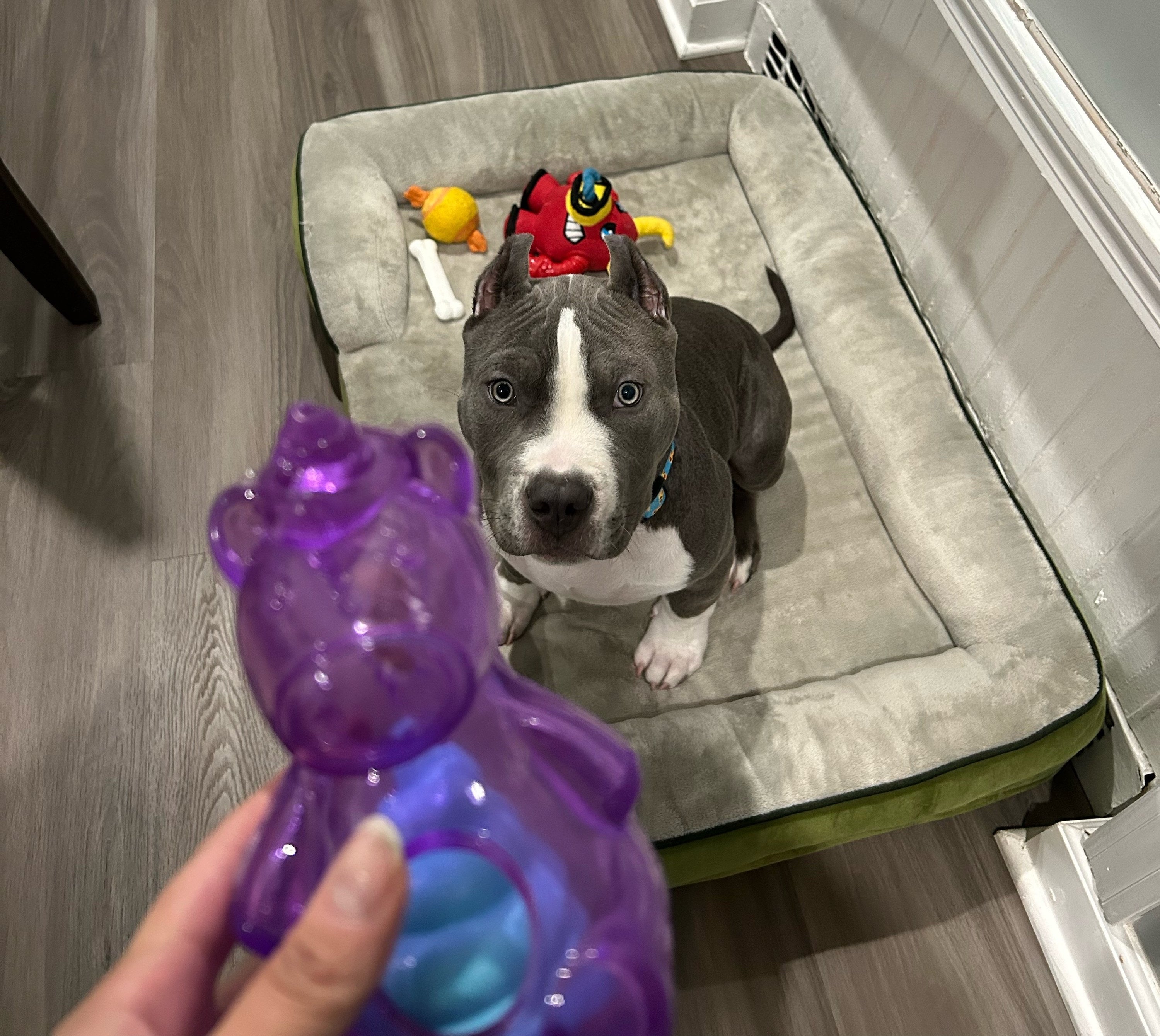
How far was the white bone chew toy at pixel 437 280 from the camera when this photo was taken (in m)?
2.20

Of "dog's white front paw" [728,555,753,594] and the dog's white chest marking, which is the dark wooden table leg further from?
"dog's white front paw" [728,555,753,594]

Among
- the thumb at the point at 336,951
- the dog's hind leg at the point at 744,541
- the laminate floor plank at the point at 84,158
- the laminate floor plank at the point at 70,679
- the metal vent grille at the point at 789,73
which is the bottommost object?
the laminate floor plank at the point at 70,679

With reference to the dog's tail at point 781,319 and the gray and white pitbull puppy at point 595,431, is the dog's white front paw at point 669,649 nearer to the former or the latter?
the gray and white pitbull puppy at point 595,431

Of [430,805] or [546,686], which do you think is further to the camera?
[546,686]

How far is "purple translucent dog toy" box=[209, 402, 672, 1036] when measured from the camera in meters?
0.56

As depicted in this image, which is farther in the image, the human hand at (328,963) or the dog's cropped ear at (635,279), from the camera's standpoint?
the dog's cropped ear at (635,279)

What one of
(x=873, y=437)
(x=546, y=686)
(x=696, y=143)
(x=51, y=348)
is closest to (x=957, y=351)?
(x=873, y=437)

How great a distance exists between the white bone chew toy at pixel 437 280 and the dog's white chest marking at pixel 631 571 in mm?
935

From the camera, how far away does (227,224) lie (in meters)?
2.60

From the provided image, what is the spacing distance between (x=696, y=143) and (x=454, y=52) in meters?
1.04

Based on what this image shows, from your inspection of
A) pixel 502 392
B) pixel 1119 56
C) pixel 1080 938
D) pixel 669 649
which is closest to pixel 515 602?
pixel 669 649

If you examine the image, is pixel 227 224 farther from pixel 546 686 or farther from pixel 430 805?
pixel 430 805

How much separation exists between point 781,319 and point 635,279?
103cm

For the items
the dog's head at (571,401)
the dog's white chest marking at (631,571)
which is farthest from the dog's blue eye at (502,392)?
the dog's white chest marking at (631,571)
